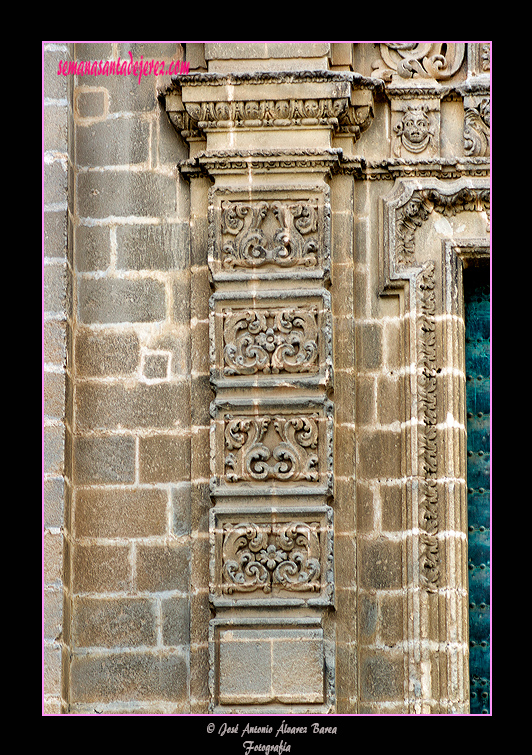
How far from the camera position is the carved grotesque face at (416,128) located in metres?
6.61

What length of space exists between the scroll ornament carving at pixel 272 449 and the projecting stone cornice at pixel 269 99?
4.49ft

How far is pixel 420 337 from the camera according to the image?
A: 251 inches

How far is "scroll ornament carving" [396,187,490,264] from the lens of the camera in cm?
651

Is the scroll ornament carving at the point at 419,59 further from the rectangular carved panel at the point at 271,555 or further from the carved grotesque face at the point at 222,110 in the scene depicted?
the rectangular carved panel at the point at 271,555

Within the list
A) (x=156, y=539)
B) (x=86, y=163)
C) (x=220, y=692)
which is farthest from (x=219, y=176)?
(x=220, y=692)

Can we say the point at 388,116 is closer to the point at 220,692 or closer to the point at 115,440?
the point at 115,440

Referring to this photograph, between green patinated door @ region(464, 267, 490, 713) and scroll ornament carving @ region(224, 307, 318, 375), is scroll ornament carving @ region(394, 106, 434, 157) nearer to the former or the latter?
green patinated door @ region(464, 267, 490, 713)

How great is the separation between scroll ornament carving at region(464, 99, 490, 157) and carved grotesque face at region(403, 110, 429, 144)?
0.63 feet

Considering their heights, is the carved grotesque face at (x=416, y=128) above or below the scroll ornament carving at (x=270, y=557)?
above

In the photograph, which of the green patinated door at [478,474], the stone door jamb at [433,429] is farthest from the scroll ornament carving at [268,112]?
the green patinated door at [478,474]

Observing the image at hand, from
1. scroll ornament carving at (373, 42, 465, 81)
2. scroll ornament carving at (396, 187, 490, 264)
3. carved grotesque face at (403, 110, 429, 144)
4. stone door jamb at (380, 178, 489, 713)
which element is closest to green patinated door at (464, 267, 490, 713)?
stone door jamb at (380, 178, 489, 713)

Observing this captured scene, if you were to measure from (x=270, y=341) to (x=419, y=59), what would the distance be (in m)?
1.56

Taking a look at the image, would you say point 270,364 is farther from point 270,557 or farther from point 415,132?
point 415,132

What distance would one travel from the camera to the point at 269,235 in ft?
21.1
